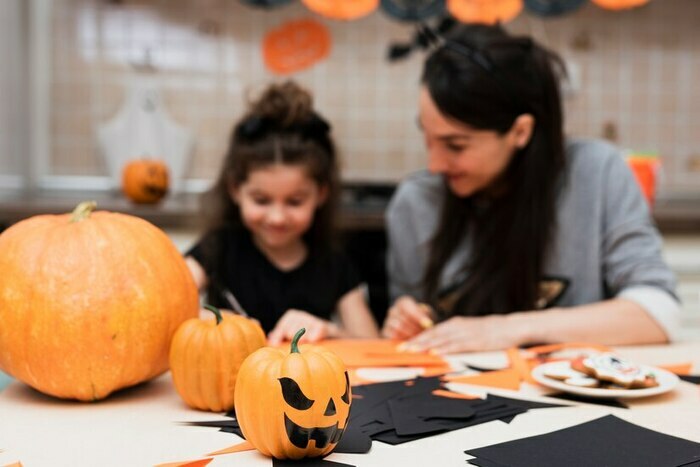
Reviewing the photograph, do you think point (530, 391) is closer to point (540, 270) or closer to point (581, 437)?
point (581, 437)

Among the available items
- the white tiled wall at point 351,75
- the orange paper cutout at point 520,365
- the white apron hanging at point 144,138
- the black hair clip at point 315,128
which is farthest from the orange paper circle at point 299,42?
the orange paper cutout at point 520,365

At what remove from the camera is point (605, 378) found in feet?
2.97

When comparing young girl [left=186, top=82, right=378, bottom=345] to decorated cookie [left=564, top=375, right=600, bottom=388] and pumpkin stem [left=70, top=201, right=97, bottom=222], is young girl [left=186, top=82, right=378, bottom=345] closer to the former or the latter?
pumpkin stem [left=70, top=201, right=97, bottom=222]

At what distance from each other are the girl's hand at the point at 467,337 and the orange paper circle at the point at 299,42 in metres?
1.88

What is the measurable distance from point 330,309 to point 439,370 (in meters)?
0.74

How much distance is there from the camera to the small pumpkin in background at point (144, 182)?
2.47 metres

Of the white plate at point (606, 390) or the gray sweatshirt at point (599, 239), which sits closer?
the white plate at point (606, 390)

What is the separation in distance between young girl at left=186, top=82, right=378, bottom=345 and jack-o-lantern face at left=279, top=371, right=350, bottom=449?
0.93 m

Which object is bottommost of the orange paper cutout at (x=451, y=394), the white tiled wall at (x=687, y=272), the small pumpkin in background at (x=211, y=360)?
the white tiled wall at (x=687, y=272)

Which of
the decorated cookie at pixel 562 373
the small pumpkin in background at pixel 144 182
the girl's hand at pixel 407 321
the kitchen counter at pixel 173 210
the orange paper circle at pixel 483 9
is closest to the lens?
the decorated cookie at pixel 562 373

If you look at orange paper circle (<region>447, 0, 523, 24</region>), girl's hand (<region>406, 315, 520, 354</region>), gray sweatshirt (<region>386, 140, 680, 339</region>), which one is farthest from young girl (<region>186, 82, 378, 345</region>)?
orange paper circle (<region>447, 0, 523, 24</region>)

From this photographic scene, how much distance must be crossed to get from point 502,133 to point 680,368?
0.59 meters

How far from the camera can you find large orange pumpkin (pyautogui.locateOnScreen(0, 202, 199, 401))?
84 cm

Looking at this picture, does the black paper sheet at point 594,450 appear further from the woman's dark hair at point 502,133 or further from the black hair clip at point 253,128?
the black hair clip at point 253,128
